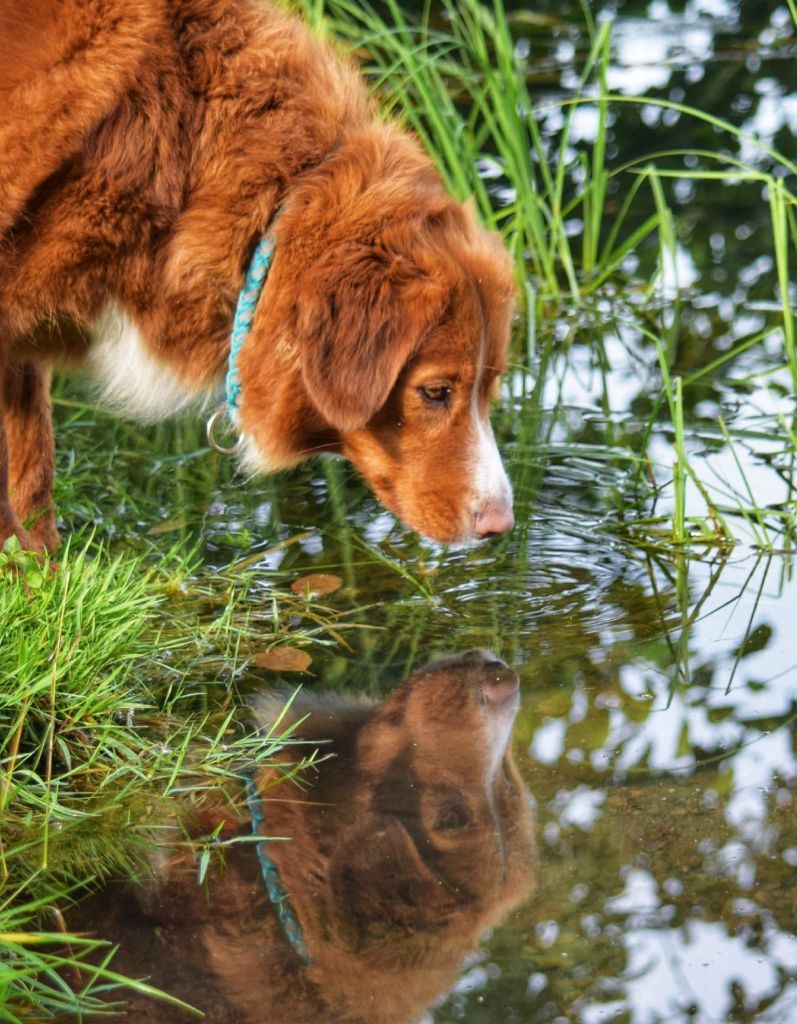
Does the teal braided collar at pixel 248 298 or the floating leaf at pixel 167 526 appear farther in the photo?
the floating leaf at pixel 167 526

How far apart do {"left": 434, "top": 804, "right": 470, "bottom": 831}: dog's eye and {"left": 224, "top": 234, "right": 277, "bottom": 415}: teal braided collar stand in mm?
1318

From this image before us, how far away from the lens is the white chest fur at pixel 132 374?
13.0 feet

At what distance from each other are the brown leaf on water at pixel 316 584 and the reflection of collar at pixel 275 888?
109 centimetres

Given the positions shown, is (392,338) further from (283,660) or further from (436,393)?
(283,660)

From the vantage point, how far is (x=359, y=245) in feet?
12.1

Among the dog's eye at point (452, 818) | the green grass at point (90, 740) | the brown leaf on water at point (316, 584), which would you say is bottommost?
the brown leaf on water at point (316, 584)

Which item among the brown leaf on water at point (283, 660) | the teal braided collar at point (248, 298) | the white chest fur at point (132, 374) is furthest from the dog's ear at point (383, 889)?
the white chest fur at point (132, 374)

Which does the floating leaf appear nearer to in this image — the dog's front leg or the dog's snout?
the dog's front leg

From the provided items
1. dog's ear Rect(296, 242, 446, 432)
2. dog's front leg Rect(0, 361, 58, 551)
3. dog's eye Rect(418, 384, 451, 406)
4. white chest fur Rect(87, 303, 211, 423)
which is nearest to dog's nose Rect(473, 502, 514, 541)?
dog's eye Rect(418, 384, 451, 406)

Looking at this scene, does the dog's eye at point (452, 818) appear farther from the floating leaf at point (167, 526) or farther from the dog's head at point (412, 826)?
the floating leaf at point (167, 526)

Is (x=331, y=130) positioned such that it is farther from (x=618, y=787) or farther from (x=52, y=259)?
(x=618, y=787)

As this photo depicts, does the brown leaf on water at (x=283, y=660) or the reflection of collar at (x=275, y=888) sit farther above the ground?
the reflection of collar at (x=275, y=888)

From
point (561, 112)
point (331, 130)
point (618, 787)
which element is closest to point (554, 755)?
point (618, 787)

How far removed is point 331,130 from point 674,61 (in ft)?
18.7
